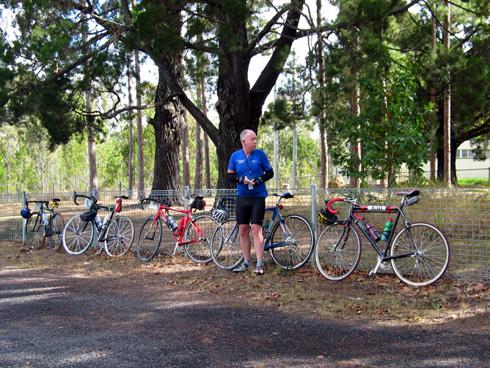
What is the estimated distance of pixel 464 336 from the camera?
4340 mm

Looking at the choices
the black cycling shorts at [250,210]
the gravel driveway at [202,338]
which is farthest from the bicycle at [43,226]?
the black cycling shorts at [250,210]

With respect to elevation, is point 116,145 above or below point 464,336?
above

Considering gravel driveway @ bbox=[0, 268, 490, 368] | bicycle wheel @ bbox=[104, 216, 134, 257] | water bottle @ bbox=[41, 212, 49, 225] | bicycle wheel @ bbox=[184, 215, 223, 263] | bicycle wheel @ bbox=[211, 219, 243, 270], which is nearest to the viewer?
gravel driveway @ bbox=[0, 268, 490, 368]

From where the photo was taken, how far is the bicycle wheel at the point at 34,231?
439 inches

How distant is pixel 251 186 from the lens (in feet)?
23.1

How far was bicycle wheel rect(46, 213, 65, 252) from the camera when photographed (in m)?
10.6

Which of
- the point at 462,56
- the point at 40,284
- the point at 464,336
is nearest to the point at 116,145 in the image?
the point at 462,56

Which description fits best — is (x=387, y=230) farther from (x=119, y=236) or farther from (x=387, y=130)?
(x=119, y=236)

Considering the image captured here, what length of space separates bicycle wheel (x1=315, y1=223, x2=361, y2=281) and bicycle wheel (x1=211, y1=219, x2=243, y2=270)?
4.59 feet

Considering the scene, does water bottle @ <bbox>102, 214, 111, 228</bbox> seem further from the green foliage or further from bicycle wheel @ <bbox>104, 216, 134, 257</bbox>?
the green foliage

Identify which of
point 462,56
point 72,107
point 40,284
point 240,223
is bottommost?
point 40,284

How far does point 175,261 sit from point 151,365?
4.90m

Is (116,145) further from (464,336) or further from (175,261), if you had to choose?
(464,336)

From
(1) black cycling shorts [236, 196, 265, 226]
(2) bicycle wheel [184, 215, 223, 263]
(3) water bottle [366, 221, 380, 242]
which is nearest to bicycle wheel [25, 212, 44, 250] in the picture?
(2) bicycle wheel [184, 215, 223, 263]
